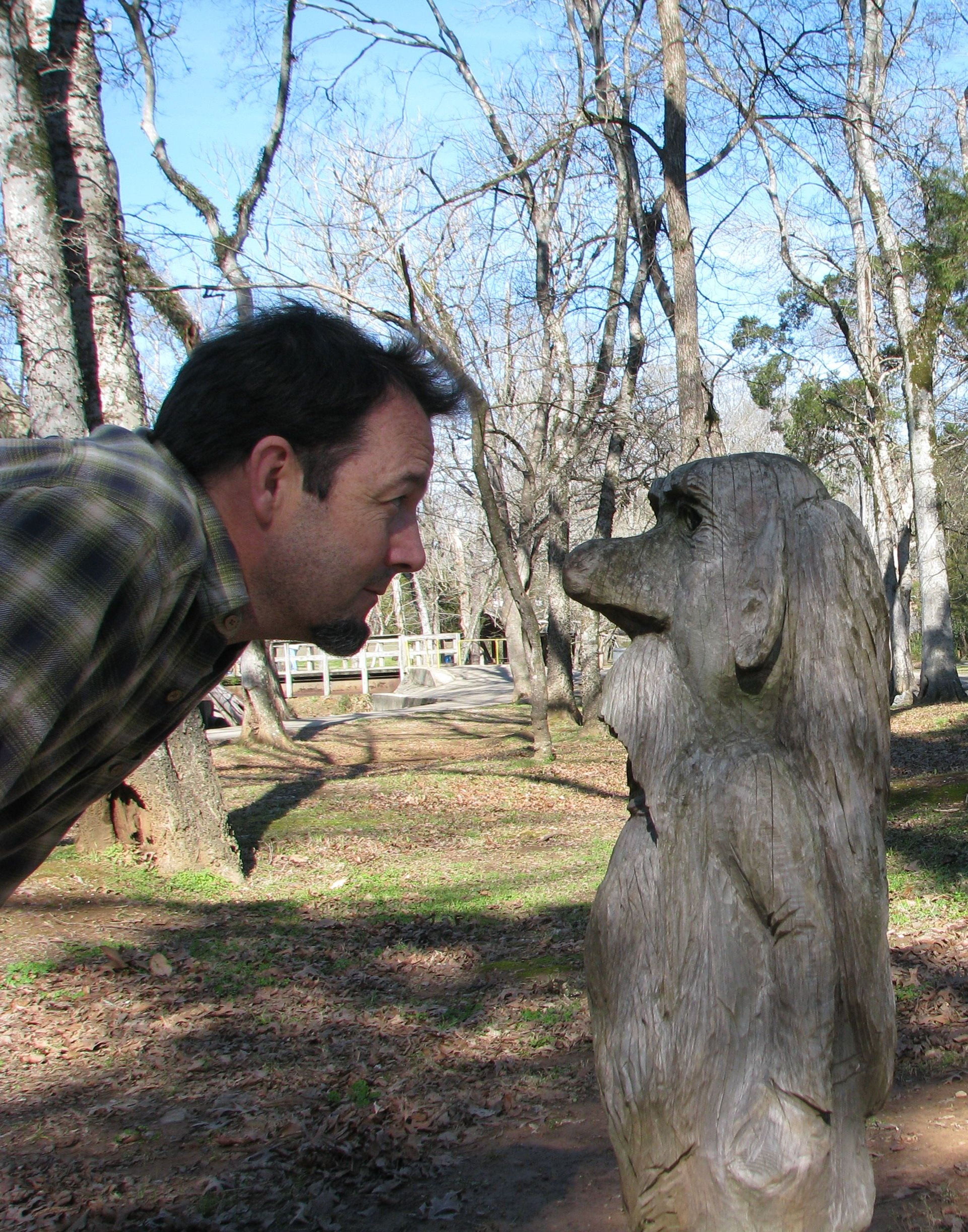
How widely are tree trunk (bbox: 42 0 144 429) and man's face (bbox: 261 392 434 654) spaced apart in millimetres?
7338

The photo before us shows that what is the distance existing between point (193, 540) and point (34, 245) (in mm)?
7364

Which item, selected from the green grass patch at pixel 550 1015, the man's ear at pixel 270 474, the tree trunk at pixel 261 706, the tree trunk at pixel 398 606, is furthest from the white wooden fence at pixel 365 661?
the man's ear at pixel 270 474

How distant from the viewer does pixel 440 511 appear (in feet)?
100

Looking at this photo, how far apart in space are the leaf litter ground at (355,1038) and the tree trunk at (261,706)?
6.22 meters

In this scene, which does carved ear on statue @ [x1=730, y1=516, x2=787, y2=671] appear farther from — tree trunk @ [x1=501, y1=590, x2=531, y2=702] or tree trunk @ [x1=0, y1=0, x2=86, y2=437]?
tree trunk @ [x1=501, y1=590, x2=531, y2=702]

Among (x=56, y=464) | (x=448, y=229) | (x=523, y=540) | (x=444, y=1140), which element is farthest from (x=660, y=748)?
(x=523, y=540)

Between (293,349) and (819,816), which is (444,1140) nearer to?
(819,816)

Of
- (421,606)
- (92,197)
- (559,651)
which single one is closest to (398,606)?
(421,606)

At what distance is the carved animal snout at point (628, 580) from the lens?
2.88 meters

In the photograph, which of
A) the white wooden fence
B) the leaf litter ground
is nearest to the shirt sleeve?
the leaf litter ground

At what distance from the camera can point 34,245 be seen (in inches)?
303

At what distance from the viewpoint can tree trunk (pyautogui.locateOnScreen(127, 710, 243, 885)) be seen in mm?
8195

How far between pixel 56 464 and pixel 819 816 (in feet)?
6.65

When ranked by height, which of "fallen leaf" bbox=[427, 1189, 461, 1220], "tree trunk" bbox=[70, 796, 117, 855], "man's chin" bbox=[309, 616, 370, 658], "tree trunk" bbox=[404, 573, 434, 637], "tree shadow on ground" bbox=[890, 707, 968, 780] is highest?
"tree trunk" bbox=[404, 573, 434, 637]
